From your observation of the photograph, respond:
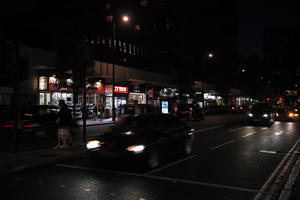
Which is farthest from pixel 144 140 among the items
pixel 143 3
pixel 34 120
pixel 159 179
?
pixel 143 3

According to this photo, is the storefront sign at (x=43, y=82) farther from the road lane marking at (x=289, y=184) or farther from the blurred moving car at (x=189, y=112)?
the road lane marking at (x=289, y=184)

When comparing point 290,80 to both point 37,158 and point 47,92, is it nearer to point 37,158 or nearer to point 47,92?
point 47,92

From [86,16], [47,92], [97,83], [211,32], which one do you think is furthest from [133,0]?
[47,92]

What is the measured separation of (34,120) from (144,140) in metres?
8.37

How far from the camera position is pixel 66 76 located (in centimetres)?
2620

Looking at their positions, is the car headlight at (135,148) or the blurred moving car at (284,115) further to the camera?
the blurred moving car at (284,115)

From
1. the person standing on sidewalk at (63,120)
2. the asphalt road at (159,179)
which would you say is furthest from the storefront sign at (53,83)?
the asphalt road at (159,179)

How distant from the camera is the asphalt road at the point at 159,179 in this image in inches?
258

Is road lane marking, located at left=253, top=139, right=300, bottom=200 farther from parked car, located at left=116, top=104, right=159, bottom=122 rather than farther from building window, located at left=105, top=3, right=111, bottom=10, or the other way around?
building window, located at left=105, top=3, right=111, bottom=10

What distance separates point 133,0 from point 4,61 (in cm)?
6268

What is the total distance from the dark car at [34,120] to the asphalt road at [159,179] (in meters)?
5.62

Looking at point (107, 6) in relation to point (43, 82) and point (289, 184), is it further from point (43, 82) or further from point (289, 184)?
point (289, 184)

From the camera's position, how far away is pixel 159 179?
25.4ft

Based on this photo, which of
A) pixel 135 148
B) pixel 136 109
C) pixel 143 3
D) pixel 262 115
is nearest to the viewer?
pixel 135 148
